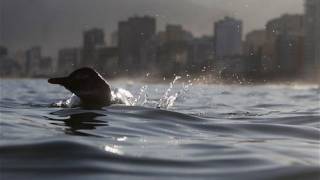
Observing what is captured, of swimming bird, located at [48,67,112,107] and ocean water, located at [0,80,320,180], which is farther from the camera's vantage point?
swimming bird, located at [48,67,112,107]

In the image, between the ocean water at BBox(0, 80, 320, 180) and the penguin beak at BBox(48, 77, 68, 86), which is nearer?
the ocean water at BBox(0, 80, 320, 180)

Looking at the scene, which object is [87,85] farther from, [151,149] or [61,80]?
[151,149]

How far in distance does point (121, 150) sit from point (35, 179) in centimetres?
141

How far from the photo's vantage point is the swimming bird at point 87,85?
1043 centimetres

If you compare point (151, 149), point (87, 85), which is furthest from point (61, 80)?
point (151, 149)

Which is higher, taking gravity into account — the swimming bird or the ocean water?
the swimming bird

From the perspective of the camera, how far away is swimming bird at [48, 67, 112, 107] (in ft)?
34.2

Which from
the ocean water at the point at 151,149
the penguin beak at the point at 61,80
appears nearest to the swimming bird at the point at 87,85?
the penguin beak at the point at 61,80

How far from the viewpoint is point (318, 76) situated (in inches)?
3265

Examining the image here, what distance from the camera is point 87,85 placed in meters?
10.6

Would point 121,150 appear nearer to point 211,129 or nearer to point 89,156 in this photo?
point 89,156

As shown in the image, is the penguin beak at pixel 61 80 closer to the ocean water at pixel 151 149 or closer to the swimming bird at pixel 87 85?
the swimming bird at pixel 87 85

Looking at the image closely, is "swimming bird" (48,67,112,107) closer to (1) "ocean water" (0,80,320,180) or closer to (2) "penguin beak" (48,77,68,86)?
(2) "penguin beak" (48,77,68,86)

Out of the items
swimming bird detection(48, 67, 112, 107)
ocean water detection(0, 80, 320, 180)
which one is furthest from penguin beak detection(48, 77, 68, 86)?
ocean water detection(0, 80, 320, 180)
